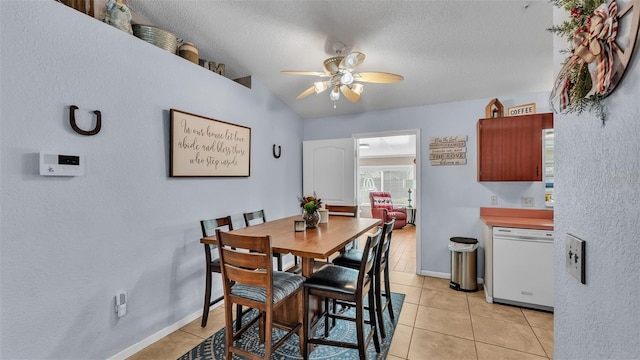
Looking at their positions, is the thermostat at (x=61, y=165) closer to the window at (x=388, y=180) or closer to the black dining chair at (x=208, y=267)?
the black dining chair at (x=208, y=267)

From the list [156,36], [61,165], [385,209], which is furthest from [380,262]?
[385,209]

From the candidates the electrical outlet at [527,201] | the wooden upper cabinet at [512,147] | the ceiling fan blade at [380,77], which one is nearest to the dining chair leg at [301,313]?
the ceiling fan blade at [380,77]

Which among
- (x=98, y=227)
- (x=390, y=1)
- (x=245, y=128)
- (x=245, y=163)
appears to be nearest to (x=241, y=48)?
(x=245, y=128)

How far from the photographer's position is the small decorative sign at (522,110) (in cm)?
290

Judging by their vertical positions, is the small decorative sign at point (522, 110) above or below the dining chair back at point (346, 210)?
above

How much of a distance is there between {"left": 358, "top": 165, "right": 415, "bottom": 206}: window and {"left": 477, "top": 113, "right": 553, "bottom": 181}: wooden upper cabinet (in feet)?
16.6

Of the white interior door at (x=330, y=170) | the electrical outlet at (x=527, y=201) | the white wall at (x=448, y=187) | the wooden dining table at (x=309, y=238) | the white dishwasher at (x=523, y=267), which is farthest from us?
the white interior door at (x=330, y=170)

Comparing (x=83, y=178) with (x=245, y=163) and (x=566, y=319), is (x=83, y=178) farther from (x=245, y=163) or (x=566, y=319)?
(x=566, y=319)

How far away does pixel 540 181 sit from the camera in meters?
2.99

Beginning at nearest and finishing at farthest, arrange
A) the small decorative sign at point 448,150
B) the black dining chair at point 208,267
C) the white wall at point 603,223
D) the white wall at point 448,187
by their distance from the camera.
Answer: the white wall at point 603,223
the black dining chair at point 208,267
the white wall at point 448,187
the small decorative sign at point 448,150

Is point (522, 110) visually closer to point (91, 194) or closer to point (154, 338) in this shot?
point (91, 194)

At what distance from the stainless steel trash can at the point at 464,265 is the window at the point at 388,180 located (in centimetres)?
507

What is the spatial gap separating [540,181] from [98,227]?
411 centimetres

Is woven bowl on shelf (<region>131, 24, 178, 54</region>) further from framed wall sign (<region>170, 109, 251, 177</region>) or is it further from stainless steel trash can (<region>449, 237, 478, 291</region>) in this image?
stainless steel trash can (<region>449, 237, 478, 291</region>)
